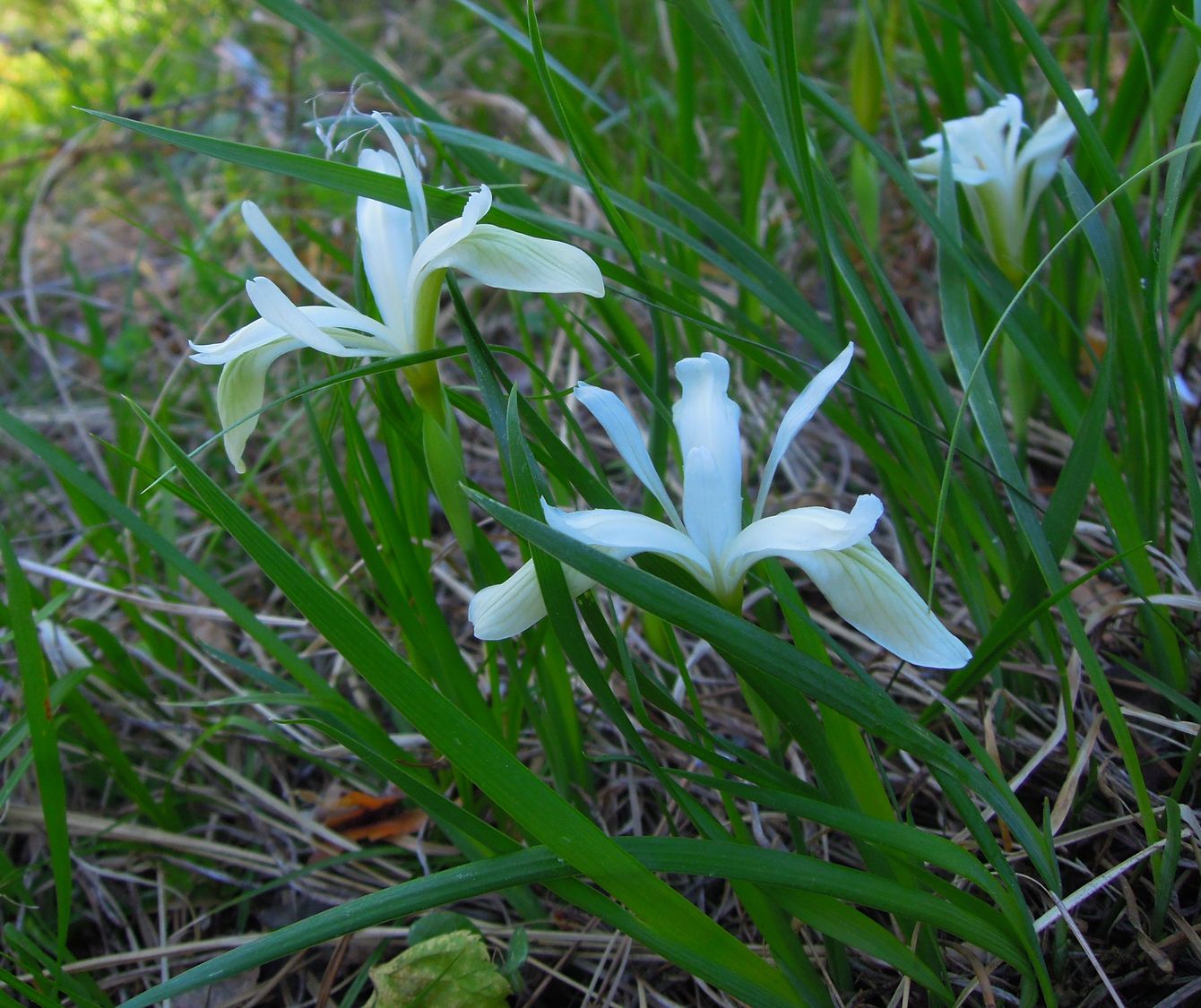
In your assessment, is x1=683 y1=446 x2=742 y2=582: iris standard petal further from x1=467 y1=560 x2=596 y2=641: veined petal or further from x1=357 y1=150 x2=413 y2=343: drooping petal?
x1=357 y1=150 x2=413 y2=343: drooping petal

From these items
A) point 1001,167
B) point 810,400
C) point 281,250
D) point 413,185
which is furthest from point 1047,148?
point 281,250

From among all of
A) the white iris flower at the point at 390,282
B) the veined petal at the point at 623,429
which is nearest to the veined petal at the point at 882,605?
the veined petal at the point at 623,429

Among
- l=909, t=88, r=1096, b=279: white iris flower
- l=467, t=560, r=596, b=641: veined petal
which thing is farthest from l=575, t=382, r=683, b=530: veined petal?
l=909, t=88, r=1096, b=279: white iris flower

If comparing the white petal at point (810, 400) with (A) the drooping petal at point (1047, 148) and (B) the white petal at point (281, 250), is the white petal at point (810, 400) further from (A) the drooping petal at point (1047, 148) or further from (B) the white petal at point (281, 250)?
(A) the drooping petal at point (1047, 148)

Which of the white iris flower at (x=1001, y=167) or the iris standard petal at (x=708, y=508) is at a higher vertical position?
the white iris flower at (x=1001, y=167)

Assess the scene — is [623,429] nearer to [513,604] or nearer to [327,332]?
[513,604]

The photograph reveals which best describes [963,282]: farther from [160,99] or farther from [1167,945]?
[160,99]

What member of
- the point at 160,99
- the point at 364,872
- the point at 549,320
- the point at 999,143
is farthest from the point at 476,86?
the point at 364,872
